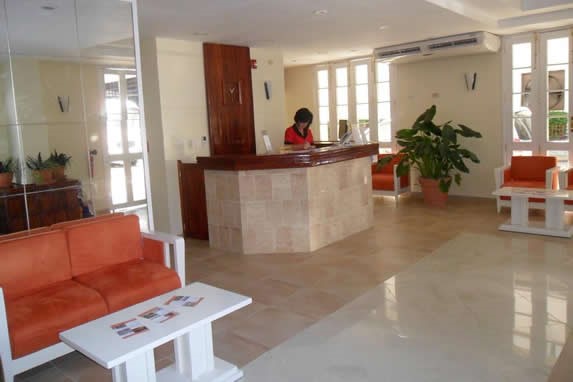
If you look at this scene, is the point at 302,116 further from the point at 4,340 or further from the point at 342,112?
the point at 4,340

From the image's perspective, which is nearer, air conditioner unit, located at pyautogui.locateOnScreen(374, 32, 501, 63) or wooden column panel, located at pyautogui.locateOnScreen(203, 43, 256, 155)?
wooden column panel, located at pyautogui.locateOnScreen(203, 43, 256, 155)

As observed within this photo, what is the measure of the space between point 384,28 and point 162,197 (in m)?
3.81

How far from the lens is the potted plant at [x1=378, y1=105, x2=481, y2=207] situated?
7780mm

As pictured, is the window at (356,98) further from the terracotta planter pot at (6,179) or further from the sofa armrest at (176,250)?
the terracotta planter pot at (6,179)

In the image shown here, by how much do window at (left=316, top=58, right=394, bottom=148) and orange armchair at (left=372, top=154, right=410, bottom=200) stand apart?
2.74ft

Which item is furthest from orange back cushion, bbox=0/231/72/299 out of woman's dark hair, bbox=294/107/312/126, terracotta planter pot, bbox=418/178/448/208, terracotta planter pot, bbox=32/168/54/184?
terracotta planter pot, bbox=418/178/448/208

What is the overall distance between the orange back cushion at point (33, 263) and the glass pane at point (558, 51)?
24.3 feet

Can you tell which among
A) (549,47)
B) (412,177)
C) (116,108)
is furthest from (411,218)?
(116,108)

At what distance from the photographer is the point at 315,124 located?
1042 centimetres

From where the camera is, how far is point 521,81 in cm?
785

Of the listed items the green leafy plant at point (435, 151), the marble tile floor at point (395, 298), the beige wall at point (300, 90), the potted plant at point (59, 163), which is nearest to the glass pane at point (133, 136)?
the potted plant at point (59, 163)

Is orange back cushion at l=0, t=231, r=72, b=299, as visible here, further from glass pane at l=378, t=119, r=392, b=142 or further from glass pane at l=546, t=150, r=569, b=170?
glass pane at l=546, t=150, r=569, b=170

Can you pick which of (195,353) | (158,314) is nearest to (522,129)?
(195,353)

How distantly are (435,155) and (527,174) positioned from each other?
140 centimetres
